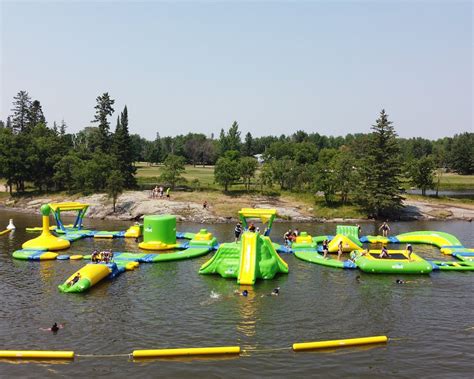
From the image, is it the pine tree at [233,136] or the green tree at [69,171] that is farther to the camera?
the pine tree at [233,136]

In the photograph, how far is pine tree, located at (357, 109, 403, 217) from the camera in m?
70.0

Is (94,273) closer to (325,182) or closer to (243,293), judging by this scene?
(243,293)

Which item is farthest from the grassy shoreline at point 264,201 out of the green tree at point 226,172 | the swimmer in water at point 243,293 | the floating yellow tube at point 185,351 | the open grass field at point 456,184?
the floating yellow tube at point 185,351

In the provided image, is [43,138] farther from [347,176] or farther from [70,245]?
[347,176]

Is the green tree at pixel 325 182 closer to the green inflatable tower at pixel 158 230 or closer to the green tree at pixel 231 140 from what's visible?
the green inflatable tower at pixel 158 230

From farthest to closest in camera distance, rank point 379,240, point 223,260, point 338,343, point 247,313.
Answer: point 379,240, point 223,260, point 247,313, point 338,343

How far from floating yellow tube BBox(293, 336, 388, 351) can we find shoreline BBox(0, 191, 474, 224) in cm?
4469

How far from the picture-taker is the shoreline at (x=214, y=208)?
228ft

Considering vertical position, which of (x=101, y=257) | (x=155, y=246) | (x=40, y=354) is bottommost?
(x=40, y=354)

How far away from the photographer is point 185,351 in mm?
22453

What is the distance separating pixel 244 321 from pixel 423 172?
69550 millimetres

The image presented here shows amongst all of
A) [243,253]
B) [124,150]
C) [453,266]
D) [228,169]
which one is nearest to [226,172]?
[228,169]

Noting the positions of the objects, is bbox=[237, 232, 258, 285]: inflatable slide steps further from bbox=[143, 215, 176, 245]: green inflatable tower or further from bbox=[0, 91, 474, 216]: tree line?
bbox=[0, 91, 474, 216]: tree line

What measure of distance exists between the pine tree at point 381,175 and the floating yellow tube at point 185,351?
5130 centimetres
